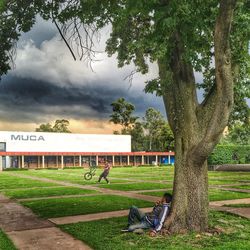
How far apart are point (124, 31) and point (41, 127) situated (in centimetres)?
10794

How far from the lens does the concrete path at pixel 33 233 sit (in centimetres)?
923

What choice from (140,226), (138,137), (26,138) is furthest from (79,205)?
(138,137)

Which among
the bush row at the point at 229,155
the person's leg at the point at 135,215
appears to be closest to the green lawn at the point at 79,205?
the person's leg at the point at 135,215

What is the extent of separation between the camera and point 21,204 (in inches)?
669

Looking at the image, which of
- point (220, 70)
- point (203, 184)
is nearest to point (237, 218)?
point (203, 184)

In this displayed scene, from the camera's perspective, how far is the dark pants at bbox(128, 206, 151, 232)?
10.3m

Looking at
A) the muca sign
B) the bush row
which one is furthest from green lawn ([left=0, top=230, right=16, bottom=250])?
the muca sign

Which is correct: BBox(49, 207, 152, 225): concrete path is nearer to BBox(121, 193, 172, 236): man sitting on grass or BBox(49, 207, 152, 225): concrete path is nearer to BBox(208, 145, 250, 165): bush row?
BBox(121, 193, 172, 236): man sitting on grass

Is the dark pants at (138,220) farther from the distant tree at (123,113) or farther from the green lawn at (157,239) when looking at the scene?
the distant tree at (123,113)

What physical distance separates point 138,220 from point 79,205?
6.05m

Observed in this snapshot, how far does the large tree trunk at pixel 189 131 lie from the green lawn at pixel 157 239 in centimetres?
67

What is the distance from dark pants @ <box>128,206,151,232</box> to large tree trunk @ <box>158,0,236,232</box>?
1.99ft

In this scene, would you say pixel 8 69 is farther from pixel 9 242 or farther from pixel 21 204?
pixel 21 204

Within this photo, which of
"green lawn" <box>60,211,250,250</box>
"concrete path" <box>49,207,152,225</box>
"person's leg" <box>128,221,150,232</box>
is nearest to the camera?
"green lawn" <box>60,211,250,250</box>
